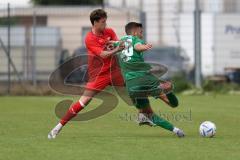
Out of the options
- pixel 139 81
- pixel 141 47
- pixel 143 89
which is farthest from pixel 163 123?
pixel 141 47

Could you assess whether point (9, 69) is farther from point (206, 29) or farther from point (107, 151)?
point (107, 151)

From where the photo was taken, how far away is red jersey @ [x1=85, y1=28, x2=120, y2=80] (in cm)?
1305

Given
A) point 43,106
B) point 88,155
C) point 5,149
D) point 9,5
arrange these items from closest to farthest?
point 88,155 → point 5,149 → point 43,106 → point 9,5

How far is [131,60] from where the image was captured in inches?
521

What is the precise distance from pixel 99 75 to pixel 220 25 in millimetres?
26835

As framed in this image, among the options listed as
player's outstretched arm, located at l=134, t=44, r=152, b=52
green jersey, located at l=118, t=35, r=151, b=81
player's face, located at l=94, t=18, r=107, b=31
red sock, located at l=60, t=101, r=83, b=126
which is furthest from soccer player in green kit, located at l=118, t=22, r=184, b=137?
red sock, located at l=60, t=101, r=83, b=126

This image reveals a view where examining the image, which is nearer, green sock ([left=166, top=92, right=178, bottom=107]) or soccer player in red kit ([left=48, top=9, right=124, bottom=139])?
soccer player in red kit ([left=48, top=9, right=124, bottom=139])

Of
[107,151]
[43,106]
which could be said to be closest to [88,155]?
[107,151]

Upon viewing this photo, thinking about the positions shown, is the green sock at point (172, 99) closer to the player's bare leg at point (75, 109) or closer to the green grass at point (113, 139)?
the green grass at point (113, 139)

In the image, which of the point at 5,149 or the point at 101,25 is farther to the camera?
the point at 101,25

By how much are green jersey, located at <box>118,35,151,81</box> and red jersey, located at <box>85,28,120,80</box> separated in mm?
193

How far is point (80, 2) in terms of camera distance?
236 feet

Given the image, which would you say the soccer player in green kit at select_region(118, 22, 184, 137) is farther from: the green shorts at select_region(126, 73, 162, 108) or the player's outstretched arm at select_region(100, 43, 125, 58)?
the player's outstretched arm at select_region(100, 43, 125, 58)

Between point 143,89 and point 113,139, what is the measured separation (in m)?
1.09
